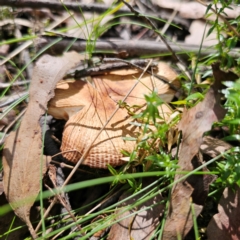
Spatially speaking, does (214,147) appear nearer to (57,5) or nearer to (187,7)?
(187,7)

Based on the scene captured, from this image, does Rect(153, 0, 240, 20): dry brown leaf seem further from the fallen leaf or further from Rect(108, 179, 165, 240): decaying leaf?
Rect(108, 179, 165, 240): decaying leaf

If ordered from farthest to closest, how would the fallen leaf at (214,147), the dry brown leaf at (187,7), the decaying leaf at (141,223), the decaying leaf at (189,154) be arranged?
the dry brown leaf at (187,7), the fallen leaf at (214,147), the decaying leaf at (141,223), the decaying leaf at (189,154)

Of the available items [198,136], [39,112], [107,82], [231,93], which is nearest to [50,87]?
[39,112]

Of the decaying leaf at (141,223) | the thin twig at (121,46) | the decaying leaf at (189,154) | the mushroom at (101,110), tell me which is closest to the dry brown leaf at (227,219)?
the decaying leaf at (189,154)

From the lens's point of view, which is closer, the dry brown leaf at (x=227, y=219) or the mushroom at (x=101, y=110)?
the dry brown leaf at (x=227, y=219)

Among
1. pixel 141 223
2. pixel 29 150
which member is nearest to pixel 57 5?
pixel 29 150

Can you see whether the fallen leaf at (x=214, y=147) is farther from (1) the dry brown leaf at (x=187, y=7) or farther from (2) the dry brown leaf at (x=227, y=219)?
(1) the dry brown leaf at (x=187, y=7)
